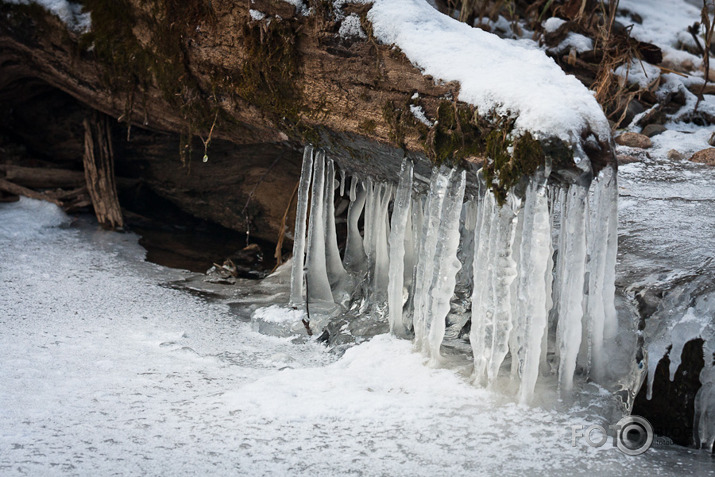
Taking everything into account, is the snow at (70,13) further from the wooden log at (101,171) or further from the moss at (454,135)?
the moss at (454,135)

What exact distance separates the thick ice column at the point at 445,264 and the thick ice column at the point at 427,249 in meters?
0.04

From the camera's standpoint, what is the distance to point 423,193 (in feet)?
11.0

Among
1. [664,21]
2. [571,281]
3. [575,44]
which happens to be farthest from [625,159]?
[664,21]

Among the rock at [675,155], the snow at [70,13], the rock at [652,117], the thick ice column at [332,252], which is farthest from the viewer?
the rock at [652,117]

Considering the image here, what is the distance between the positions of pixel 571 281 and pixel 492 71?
2.80ft

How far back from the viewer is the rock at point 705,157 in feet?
14.7

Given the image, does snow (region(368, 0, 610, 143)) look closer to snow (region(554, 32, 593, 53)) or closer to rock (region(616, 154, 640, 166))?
rock (region(616, 154, 640, 166))

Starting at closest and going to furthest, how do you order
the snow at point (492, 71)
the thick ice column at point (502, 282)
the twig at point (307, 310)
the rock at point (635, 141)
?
the snow at point (492, 71) → the thick ice column at point (502, 282) → the twig at point (307, 310) → the rock at point (635, 141)

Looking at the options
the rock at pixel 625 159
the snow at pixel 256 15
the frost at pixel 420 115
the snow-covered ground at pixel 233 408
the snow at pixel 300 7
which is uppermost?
the snow at pixel 300 7

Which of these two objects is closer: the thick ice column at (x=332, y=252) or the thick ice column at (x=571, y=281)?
the thick ice column at (x=571, y=281)

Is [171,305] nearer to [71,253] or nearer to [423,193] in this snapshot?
[71,253]

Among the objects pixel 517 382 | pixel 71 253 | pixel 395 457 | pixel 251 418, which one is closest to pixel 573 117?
pixel 517 382

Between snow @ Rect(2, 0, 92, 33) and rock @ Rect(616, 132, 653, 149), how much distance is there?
3610mm

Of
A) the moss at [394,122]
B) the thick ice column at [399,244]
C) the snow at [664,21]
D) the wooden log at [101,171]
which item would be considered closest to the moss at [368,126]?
the moss at [394,122]
